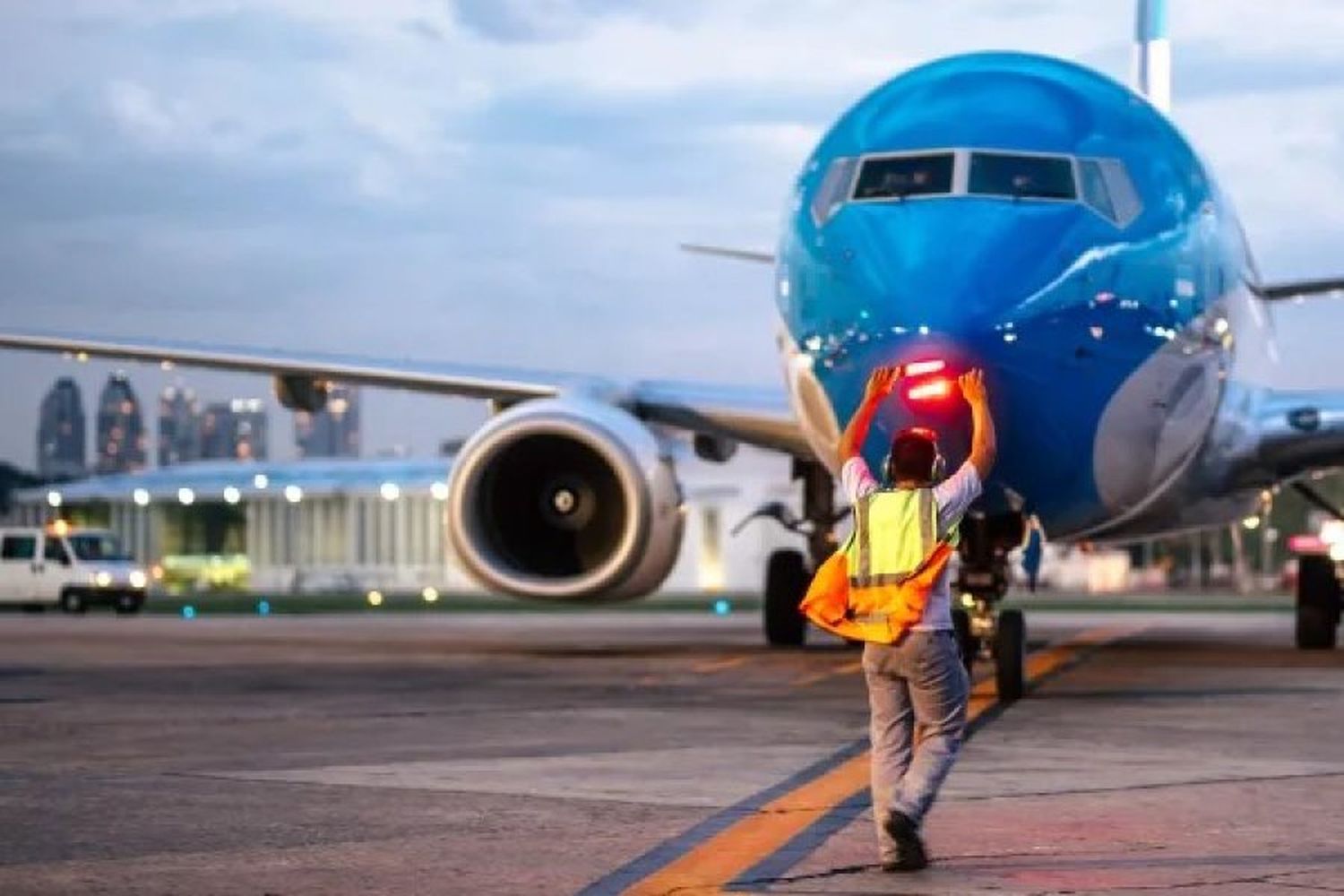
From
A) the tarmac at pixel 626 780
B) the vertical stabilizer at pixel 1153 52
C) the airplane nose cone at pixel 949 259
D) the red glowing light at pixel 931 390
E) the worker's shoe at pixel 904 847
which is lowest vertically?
the tarmac at pixel 626 780

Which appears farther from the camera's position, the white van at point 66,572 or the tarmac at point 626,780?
the white van at point 66,572

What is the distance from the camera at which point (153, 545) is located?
88.2m

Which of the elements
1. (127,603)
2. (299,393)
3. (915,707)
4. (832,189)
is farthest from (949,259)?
(127,603)

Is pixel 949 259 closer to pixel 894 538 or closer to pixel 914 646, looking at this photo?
pixel 894 538

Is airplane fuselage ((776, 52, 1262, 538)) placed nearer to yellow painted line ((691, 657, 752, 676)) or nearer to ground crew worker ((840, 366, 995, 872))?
yellow painted line ((691, 657, 752, 676))

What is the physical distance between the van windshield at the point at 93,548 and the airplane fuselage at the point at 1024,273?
31058mm

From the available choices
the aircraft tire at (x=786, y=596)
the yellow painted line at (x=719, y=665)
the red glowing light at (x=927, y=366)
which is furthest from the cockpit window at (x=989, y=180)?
the aircraft tire at (x=786, y=596)

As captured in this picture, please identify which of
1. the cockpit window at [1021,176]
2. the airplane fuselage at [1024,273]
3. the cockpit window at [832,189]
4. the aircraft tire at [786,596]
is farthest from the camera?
the aircraft tire at [786,596]

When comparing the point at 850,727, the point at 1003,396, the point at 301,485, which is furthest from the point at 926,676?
the point at 301,485

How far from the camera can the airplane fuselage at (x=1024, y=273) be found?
14578mm

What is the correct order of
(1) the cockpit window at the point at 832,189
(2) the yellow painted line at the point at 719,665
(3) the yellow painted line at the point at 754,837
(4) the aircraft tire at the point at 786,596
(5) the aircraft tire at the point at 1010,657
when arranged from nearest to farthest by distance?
(3) the yellow painted line at the point at 754,837
(1) the cockpit window at the point at 832,189
(5) the aircraft tire at the point at 1010,657
(2) the yellow painted line at the point at 719,665
(4) the aircraft tire at the point at 786,596

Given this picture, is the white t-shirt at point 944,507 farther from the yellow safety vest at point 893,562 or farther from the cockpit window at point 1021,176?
the cockpit window at point 1021,176

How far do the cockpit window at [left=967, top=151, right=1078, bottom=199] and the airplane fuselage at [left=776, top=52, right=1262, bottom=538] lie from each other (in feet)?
0.04

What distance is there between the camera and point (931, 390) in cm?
1441
